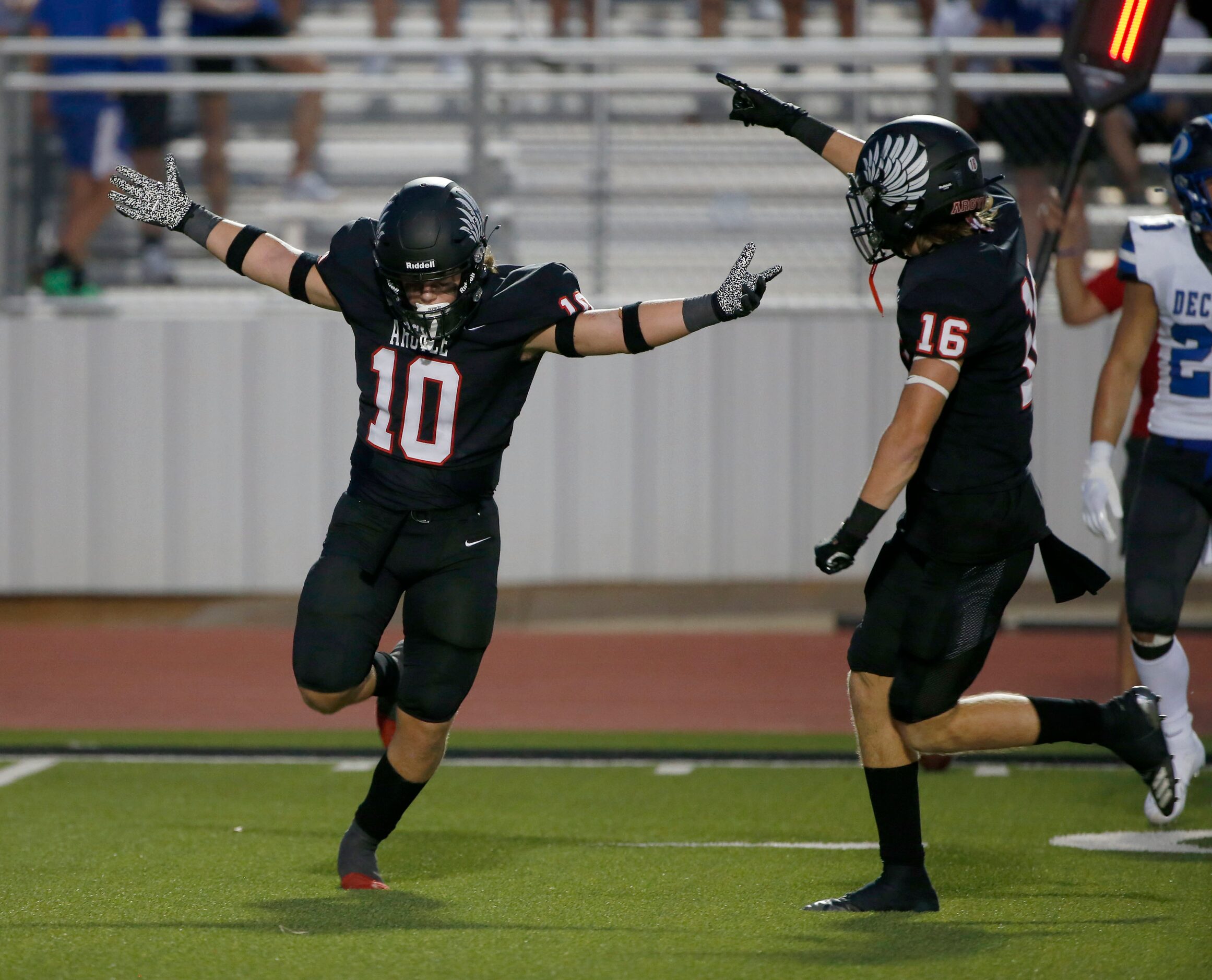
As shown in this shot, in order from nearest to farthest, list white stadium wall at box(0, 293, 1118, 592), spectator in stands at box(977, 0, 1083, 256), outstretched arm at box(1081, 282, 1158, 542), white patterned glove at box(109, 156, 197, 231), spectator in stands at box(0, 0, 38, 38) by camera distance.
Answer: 1. white patterned glove at box(109, 156, 197, 231)
2. outstretched arm at box(1081, 282, 1158, 542)
3. spectator in stands at box(977, 0, 1083, 256)
4. white stadium wall at box(0, 293, 1118, 592)
5. spectator in stands at box(0, 0, 38, 38)

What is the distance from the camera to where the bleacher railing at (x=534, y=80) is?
8.71m

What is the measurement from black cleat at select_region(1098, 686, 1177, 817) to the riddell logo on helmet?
1.27 metres

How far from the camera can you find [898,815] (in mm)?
3857

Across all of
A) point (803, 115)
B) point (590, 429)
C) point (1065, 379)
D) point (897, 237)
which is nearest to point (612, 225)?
point (590, 429)

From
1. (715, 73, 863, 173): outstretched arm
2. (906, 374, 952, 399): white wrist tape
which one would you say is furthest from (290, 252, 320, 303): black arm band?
(906, 374, 952, 399): white wrist tape

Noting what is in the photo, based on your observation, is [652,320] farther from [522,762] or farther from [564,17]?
[564,17]

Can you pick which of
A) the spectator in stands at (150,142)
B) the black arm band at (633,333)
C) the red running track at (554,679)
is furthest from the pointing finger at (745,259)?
the spectator in stands at (150,142)

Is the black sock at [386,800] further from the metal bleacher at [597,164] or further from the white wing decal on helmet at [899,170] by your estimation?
the metal bleacher at [597,164]

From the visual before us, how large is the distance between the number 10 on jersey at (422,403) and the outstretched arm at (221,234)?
280 mm

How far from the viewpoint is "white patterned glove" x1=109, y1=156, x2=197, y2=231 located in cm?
435

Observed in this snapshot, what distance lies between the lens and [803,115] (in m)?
4.48

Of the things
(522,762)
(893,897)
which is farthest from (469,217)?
(522,762)

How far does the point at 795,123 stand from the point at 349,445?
500 centimetres

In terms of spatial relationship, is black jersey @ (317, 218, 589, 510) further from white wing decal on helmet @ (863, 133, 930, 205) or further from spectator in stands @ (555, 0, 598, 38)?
spectator in stands @ (555, 0, 598, 38)
